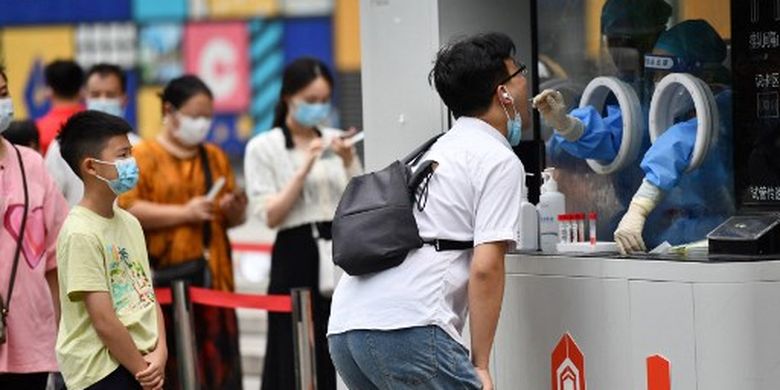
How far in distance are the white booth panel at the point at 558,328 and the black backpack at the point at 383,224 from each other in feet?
2.21

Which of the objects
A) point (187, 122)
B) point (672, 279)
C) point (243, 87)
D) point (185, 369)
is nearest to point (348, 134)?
point (187, 122)

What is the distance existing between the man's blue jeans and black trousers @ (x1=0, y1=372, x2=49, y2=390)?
200 centimetres

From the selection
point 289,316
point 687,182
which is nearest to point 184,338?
point 289,316

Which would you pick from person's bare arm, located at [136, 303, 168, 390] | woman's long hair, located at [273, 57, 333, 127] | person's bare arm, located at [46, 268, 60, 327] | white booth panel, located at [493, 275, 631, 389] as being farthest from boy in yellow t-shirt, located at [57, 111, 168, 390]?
woman's long hair, located at [273, 57, 333, 127]

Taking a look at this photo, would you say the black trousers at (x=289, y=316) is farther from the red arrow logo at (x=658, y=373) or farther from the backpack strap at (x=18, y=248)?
the red arrow logo at (x=658, y=373)

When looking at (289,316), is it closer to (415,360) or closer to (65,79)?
(65,79)

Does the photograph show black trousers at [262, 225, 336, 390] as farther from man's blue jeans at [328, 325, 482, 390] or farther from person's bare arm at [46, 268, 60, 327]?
man's blue jeans at [328, 325, 482, 390]

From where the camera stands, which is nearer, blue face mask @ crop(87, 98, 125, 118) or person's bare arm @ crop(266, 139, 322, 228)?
person's bare arm @ crop(266, 139, 322, 228)

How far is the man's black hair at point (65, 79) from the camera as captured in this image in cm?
979

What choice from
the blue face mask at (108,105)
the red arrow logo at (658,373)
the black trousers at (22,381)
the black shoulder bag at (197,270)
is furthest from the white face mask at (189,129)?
the red arrow logo at (658,373)

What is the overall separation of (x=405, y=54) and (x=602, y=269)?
1424 millimetres

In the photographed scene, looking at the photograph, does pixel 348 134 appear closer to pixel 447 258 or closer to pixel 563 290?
pixel 563 290

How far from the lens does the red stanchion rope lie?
8.07 meters

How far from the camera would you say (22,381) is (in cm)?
683
